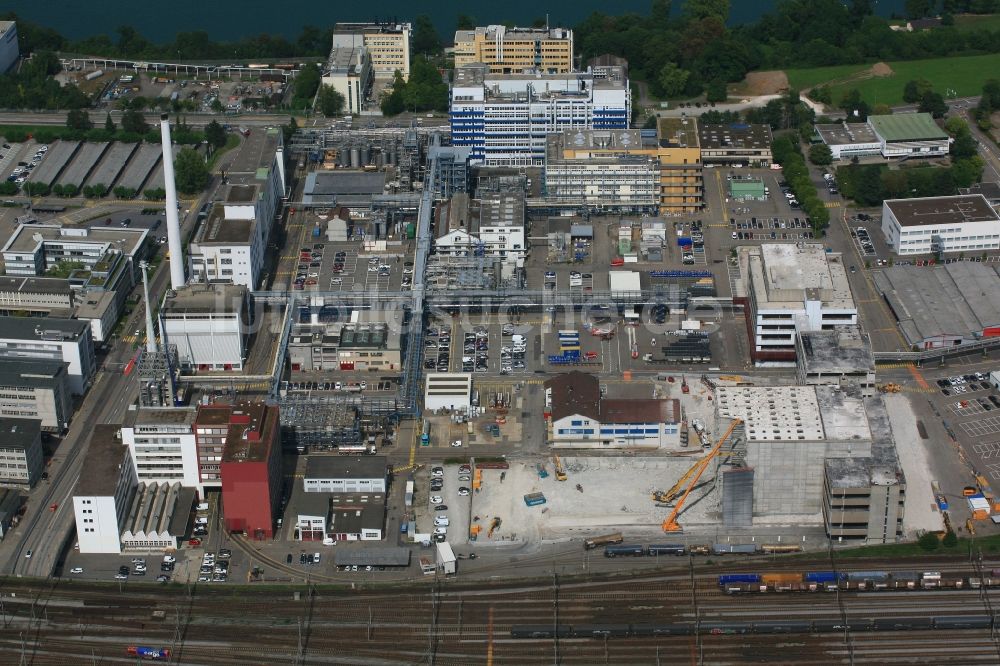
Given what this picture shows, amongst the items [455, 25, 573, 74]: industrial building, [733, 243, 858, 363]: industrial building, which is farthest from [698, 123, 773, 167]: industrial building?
[733, 243, 858, 363]: industrial building

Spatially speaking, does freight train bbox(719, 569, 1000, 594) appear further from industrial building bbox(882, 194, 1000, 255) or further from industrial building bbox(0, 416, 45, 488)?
industrial building bbox(0, 416, 45, 488)

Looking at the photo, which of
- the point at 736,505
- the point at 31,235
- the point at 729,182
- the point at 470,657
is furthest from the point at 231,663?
the point at 729,182

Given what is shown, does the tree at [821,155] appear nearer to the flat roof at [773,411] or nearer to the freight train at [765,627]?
the flat roof at [773,411]

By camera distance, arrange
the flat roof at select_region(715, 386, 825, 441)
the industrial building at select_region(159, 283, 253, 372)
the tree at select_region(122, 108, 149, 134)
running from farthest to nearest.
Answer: the tree at select_region(122, 108, 149, 134) < the industrial building at select_region(159, 283, 253, 372) < the flat roof at select_region(715, 386, 825, 441)

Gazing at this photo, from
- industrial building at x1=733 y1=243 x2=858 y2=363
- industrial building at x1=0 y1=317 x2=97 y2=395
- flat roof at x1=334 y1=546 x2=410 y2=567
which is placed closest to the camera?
flat roof at x1=334 y1=546 x2=410 y2=567

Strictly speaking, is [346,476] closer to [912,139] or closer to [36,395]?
[36,395]

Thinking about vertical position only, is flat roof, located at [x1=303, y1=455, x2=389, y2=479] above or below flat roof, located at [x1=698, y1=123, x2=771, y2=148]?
below

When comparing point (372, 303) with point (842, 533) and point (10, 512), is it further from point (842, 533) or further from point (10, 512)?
point (842, 533)
